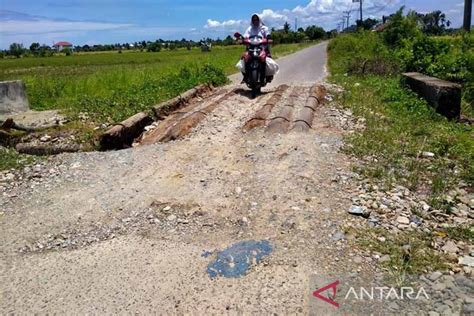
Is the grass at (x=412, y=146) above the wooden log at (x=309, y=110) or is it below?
below

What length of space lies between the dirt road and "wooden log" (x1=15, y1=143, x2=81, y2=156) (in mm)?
638

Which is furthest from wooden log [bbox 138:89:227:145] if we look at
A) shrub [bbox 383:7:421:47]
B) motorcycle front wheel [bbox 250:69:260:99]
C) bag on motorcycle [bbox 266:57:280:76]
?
shrub [bbox 383:7:421:47]

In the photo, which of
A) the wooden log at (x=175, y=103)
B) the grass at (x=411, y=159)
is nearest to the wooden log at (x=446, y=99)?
the grass at (x=411, y=159)

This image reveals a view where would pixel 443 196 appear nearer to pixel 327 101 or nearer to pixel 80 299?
pixel 80 299

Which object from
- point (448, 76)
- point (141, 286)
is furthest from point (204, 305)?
point (448, 76)

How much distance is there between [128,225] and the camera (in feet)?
13.2

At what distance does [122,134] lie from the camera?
21.6 ft

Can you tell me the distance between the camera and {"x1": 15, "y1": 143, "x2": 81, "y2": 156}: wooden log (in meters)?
6.57

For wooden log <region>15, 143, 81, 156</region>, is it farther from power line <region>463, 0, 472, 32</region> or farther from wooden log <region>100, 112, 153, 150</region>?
power line <region>463, 0, 472, 32</region>

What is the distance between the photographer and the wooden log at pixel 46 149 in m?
6.57

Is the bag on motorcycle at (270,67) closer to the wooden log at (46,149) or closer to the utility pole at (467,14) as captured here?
the wooden log at (46,149)

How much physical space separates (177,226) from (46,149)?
12.5 feet

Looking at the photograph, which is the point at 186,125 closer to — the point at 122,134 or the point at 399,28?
the point at 122,134

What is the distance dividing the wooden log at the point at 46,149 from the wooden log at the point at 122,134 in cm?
55
